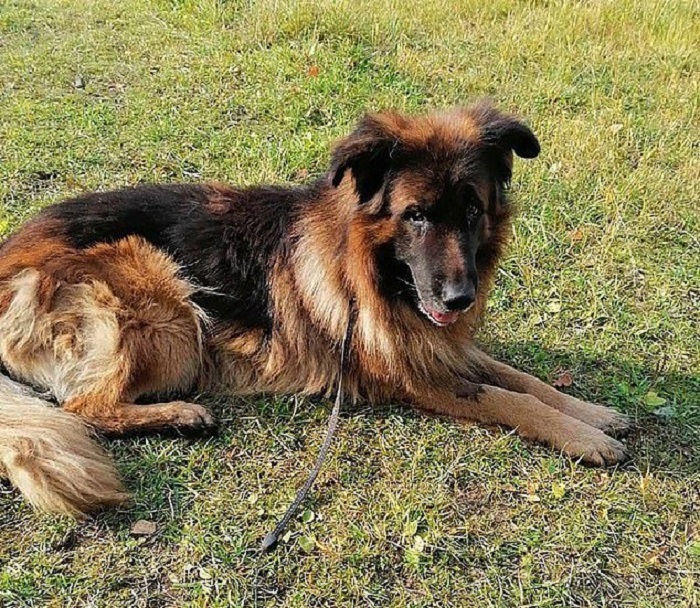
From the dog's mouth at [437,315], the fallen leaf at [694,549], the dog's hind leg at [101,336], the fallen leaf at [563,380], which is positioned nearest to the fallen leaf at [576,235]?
the fallen leaf at [563,380]

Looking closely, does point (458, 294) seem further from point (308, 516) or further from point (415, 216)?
point (308, 516)

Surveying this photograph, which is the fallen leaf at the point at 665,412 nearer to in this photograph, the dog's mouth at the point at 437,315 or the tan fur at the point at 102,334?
the dog's mouth at the point at 437,315

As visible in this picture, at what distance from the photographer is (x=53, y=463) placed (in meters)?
3.24

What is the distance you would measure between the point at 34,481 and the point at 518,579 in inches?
84.4

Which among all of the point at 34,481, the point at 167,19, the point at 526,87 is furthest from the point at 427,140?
the point at 167,19

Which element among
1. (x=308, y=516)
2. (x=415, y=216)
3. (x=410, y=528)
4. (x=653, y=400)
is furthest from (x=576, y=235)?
(x=308, y=516)

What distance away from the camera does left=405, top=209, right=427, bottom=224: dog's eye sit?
3523 mm

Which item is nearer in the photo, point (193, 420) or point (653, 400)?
point (193, 420)

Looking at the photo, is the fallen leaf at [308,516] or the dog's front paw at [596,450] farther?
the dog's front paw at [596,450]

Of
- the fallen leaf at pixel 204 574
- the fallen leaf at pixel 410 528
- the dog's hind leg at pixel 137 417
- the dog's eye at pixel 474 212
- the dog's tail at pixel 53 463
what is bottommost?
the fallen leaf at pixel 410 528

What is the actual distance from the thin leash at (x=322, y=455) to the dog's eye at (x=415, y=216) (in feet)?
2.05

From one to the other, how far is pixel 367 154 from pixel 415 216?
375 mm

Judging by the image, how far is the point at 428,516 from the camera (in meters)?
3.41

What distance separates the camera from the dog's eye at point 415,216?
352 cm
